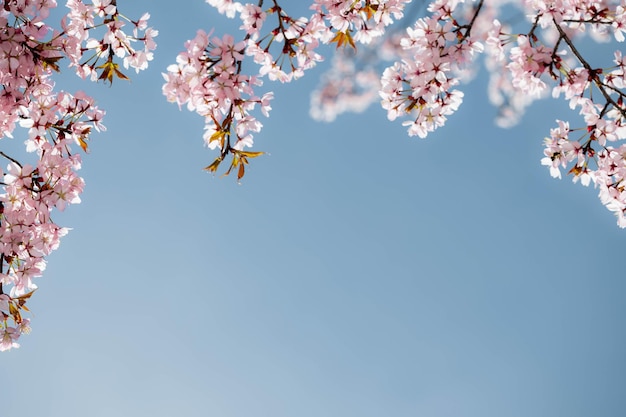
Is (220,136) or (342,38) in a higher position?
(342,38)

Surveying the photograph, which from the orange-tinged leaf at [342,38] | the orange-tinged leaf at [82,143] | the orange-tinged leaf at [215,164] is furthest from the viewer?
the orange-tinged leaf at [82,143]

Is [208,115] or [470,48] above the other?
[470,48]

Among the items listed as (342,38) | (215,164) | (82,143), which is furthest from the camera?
(82,143)

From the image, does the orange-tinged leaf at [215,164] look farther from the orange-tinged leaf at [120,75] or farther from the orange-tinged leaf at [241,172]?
the orange-tinged leaf at [120,75]

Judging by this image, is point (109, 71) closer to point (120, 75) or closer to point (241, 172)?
point (120, 75)

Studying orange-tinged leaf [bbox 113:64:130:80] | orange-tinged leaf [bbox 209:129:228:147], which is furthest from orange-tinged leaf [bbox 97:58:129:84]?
orange-tinged leaf [bbox 209:129:228:147]

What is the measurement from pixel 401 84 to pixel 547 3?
1.33 m

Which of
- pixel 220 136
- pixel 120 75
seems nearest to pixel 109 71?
pixel 120 75

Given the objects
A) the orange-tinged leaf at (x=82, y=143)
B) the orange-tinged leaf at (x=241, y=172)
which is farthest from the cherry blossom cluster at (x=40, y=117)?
the orange-tinged leaf at (x=241, y=172)

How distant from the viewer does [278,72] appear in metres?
4.52

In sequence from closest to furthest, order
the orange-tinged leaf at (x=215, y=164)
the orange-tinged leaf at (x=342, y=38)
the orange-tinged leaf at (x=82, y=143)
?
the orange-tinged leaf at (x=215, y=164)
the orange-tinged leaf at (x=342, y=38)
the orange-tinged leaf at (x=82, y=143)

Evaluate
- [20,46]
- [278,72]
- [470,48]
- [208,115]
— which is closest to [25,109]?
[20,46]

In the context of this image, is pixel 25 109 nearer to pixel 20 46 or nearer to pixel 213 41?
pixel 20 46

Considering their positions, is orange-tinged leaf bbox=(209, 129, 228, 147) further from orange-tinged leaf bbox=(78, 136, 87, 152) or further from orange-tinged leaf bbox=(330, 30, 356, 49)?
orange-tinged leaf bbox=(78, 136, 87, 152)
